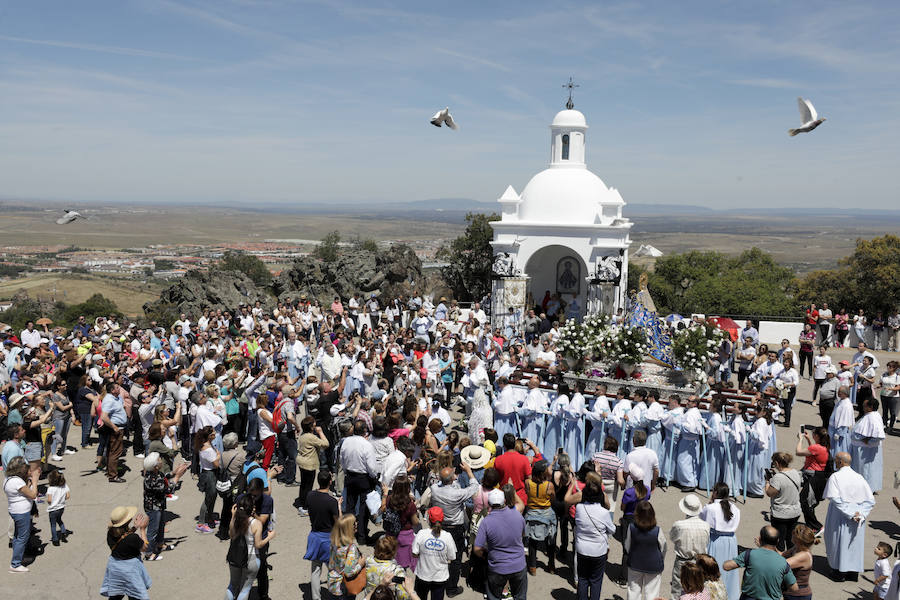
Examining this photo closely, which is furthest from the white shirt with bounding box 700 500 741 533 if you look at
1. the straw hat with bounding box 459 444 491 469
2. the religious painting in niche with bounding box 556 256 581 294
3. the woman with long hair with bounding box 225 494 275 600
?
the religious painting in niche with bounding box 556 256 581 294

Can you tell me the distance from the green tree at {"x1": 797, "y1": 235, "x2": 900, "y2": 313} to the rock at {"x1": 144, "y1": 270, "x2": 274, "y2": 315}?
24.2 m

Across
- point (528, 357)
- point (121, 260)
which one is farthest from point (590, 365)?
point (121, 260)

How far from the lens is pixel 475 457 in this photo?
8.27 metres

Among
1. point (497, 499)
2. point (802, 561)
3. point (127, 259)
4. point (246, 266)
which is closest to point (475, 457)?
point (497, 499)

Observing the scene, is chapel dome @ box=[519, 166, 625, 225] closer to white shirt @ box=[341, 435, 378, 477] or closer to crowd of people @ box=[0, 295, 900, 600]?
crowd of people @ box=[0, 295, 900, 600]

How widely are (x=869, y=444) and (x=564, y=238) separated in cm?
1319

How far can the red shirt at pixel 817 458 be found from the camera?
29.3ft

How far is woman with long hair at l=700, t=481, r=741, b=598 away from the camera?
7.23 m

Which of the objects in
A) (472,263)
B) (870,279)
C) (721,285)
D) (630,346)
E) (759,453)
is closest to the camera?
(759,453)

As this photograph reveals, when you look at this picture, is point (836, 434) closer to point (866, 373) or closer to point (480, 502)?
point (866, 373)

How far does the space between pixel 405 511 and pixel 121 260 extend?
474ft

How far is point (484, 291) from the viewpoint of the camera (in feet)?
118

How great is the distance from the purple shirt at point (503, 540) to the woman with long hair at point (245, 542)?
222 centimetres

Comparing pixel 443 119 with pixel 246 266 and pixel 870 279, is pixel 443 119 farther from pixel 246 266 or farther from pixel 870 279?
pixel 246 266
